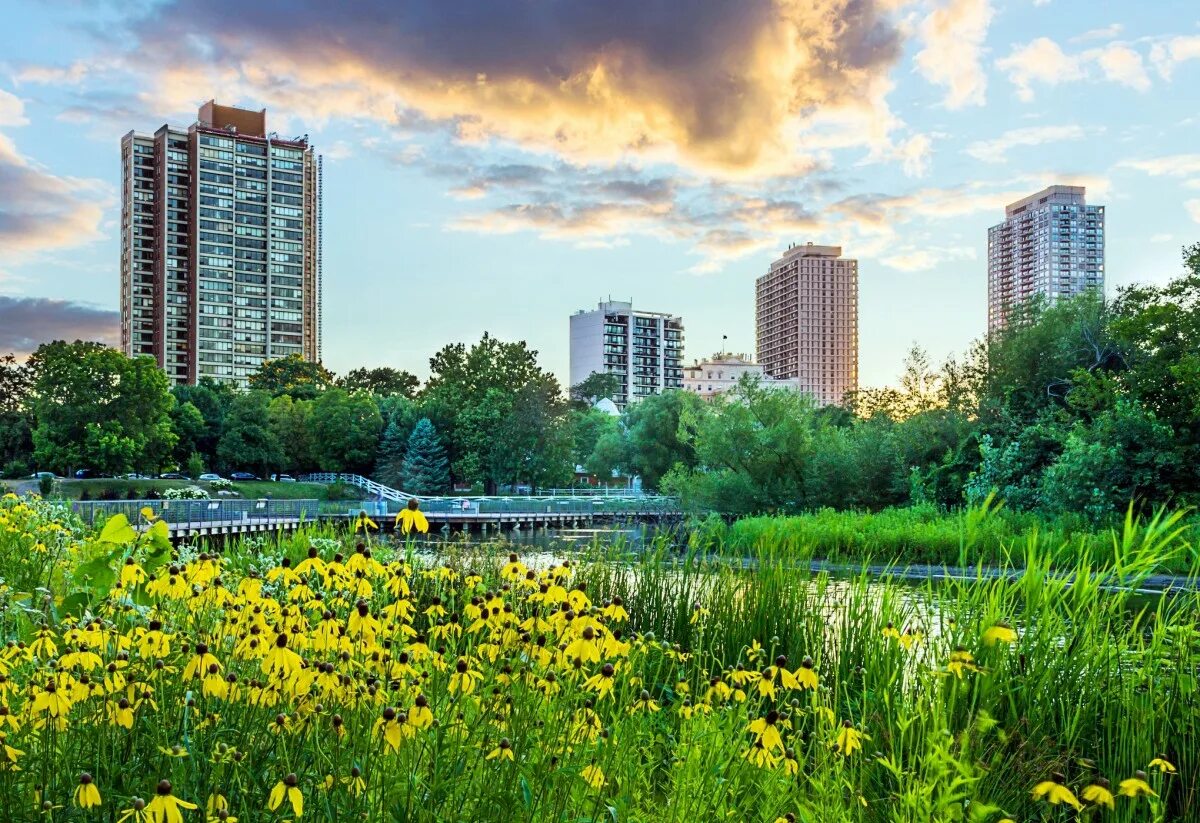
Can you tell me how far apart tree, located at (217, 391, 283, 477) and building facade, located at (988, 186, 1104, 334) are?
53.4 meters

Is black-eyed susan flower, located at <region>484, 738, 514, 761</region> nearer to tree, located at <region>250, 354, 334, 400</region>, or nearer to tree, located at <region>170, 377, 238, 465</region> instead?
tree, located at <region>170, 377, 238, 465</region>

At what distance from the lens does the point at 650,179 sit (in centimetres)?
3803

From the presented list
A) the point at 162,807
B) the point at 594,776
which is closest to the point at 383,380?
the point at 594,776

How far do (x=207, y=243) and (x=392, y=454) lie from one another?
5295cm

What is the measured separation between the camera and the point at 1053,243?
2896 inches

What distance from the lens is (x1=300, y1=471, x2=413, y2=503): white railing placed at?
1566 inches

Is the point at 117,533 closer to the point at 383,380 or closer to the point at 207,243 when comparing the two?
the point at 383,380

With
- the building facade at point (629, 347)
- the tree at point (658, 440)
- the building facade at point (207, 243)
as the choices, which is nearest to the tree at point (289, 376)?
the building facade at point (207, 243)

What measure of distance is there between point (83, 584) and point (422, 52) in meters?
13.6

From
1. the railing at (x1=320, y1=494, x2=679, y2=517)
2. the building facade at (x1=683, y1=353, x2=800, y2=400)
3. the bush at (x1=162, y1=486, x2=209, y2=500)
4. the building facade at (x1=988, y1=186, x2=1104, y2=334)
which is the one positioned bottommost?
the railing at (x1=320, y1=494, x2=679, y2=517)

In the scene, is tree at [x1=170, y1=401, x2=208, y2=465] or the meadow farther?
tree at [x1=170, y1=401, x2=208, y2=465]

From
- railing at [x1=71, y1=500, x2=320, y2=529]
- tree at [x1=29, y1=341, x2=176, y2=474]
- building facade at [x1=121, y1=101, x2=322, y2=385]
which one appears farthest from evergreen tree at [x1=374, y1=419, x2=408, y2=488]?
building facade at [x1=121, y1=101, x2=322, y2=385]

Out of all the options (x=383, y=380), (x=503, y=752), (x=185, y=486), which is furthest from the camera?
(x=383, y=380)

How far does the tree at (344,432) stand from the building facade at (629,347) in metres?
68.4
